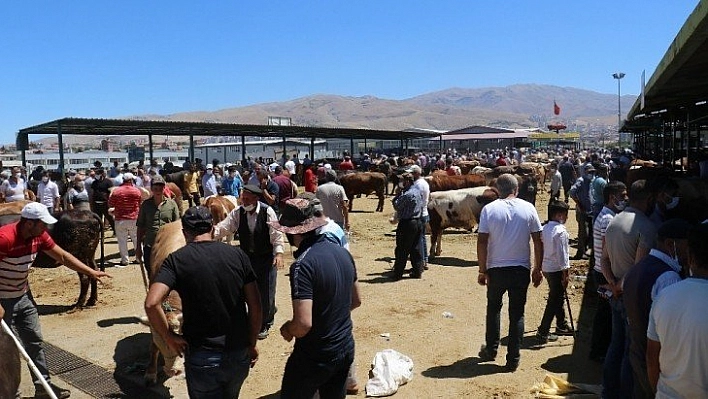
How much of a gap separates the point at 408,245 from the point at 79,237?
4.97 m

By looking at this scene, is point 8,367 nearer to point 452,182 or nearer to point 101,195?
point 101,195

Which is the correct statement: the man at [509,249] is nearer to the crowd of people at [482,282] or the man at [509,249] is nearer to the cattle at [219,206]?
the crowd of people at [482,282]

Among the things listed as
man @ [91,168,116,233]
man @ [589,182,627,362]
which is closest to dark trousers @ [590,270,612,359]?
man @ [589,182,627,362]

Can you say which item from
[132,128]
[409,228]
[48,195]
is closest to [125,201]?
[48,195]

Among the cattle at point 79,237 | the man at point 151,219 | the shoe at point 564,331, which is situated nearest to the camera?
the shoe at point 564,331

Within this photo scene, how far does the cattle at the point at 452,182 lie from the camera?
1711 centimetres

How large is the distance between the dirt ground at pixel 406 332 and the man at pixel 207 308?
2022 millimetres

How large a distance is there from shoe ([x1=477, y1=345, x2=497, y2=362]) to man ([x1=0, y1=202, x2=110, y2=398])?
3784mm

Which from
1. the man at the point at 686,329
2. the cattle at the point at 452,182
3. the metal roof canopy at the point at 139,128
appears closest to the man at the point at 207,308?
the man at the point at 686,329

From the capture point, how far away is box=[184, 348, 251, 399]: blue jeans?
11.8ft

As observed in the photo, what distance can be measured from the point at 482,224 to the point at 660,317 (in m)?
2.73

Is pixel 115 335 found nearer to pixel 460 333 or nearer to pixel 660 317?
pixel 460 333

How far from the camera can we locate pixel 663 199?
5289 millimetres

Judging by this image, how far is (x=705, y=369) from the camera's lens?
2.82m
